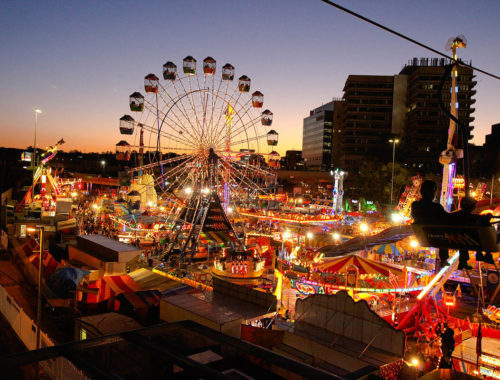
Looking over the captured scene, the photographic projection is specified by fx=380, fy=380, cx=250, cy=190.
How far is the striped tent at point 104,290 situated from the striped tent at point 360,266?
663 cm

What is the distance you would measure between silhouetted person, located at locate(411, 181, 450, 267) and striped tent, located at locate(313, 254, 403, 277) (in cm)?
967

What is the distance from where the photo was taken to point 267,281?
1552cm

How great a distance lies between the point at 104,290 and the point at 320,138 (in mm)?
88176

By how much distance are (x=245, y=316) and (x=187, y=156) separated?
37.9 ft

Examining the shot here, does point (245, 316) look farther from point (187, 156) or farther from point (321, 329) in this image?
point (187, 156)

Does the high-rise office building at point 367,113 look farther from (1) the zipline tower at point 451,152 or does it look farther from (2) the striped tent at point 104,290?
(2) the striped tent at point 104,290

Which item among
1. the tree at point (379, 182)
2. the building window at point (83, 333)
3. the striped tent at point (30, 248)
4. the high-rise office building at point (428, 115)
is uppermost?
the high-rise office building at point (428, 115)

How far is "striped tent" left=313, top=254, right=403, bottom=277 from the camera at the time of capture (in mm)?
A: 12594

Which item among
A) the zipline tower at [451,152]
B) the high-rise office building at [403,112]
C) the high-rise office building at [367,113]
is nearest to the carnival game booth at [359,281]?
the zipline tower at [451,152]

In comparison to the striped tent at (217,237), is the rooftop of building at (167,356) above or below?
above

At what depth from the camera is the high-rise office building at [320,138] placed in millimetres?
94562

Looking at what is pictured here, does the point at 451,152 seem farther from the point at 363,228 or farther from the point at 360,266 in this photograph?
the point at 363,228

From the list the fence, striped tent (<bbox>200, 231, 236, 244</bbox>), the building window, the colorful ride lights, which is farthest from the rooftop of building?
the colorful ride lights

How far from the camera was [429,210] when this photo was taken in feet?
11.0
